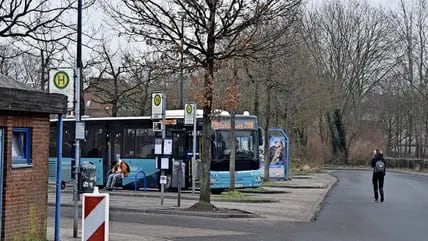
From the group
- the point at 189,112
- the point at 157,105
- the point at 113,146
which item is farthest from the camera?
the point at 113,146

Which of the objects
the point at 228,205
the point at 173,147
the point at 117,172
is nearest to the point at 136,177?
the point at 117,172

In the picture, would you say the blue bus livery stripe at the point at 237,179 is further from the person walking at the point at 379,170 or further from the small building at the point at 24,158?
the small building at the point at 24,158

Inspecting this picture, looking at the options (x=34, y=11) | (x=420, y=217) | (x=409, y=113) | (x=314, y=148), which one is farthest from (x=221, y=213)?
(x=409, y=113)

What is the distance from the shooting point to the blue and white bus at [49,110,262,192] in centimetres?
2977

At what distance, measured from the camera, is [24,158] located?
1261cm

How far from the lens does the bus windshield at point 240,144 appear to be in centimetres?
2976

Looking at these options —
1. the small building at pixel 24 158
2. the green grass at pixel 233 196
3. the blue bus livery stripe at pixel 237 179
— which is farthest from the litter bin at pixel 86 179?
the blue bus livery stripe at pixel 237 179

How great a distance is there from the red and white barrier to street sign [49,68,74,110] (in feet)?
19.0

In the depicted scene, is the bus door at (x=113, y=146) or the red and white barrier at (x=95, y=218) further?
the bus door at (x=113, y=146)

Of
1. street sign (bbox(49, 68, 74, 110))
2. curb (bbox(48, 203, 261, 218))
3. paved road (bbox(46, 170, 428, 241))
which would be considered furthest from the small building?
curb (bbox(48, 203, 261, 218))

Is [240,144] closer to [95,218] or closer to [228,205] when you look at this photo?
[228,205]

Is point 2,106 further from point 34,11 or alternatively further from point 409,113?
point 409,113

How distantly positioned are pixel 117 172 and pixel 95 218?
A: 2176 centimetres

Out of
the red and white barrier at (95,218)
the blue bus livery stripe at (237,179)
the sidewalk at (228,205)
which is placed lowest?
the sidewalk at (228,205)
